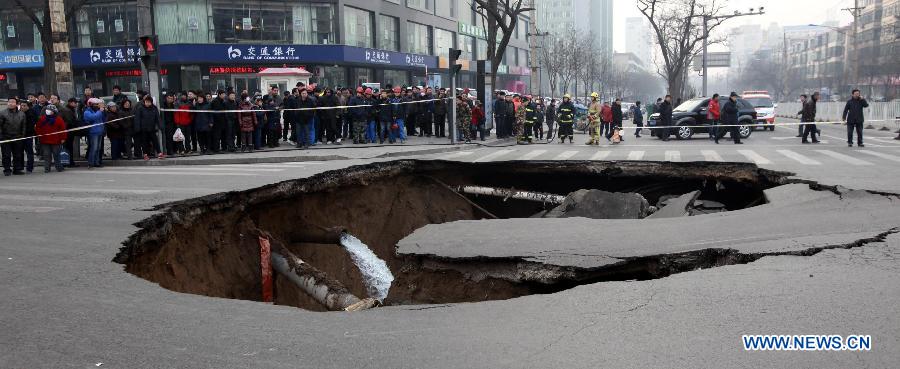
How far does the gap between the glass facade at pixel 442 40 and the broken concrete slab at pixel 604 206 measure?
44585mm

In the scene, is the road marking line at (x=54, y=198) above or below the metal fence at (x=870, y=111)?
below

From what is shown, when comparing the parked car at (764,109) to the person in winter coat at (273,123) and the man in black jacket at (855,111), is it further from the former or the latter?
the person in winter coat at (273,123)

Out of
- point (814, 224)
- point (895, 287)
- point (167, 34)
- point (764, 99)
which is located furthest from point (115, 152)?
point (764, 99)

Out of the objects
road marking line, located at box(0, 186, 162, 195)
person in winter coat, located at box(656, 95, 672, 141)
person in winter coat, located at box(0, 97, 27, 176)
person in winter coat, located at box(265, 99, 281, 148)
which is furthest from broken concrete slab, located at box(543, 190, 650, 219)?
person in winter coat, located at box(656, 95, 672, 141)

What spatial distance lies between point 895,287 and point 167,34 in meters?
39.1

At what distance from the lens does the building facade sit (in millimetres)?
37406

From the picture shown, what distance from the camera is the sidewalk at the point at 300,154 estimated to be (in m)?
15.1

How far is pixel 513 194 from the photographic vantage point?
1279cm

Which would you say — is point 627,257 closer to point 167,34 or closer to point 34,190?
point 34,190

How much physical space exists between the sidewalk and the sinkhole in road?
100 inches

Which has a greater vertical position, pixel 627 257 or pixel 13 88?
pixel 13 88

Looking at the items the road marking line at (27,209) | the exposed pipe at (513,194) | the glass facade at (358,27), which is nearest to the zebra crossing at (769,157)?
the exposed pipe at (513,194)

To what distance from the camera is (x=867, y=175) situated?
34.7ft

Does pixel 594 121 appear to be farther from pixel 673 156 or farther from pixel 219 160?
pixel 219 160
